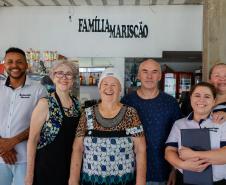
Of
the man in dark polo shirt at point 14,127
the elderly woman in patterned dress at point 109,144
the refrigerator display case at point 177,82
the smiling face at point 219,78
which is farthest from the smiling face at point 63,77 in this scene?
the refrigerator display case at point 177,82

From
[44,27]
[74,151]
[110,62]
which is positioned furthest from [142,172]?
[44,27]

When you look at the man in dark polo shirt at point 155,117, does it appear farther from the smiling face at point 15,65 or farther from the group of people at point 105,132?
the smiling face at point 15,65

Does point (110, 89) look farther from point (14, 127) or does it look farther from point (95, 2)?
point (95, 2)

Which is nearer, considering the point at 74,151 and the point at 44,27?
the point at 74,151

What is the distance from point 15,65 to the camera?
2.83 metres

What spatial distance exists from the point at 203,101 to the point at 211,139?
0.27m

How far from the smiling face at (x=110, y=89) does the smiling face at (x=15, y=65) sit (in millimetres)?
915

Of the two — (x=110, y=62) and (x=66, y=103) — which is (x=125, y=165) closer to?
(x=66, y=103)

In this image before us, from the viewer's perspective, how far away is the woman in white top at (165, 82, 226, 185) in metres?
2.05

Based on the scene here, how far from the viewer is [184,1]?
20.8ft

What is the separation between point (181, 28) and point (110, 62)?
1623 mm

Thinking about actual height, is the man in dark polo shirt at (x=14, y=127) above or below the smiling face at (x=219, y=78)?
below

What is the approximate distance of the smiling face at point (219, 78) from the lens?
245cm

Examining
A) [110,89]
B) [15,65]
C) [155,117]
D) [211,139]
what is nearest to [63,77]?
[110,89]
